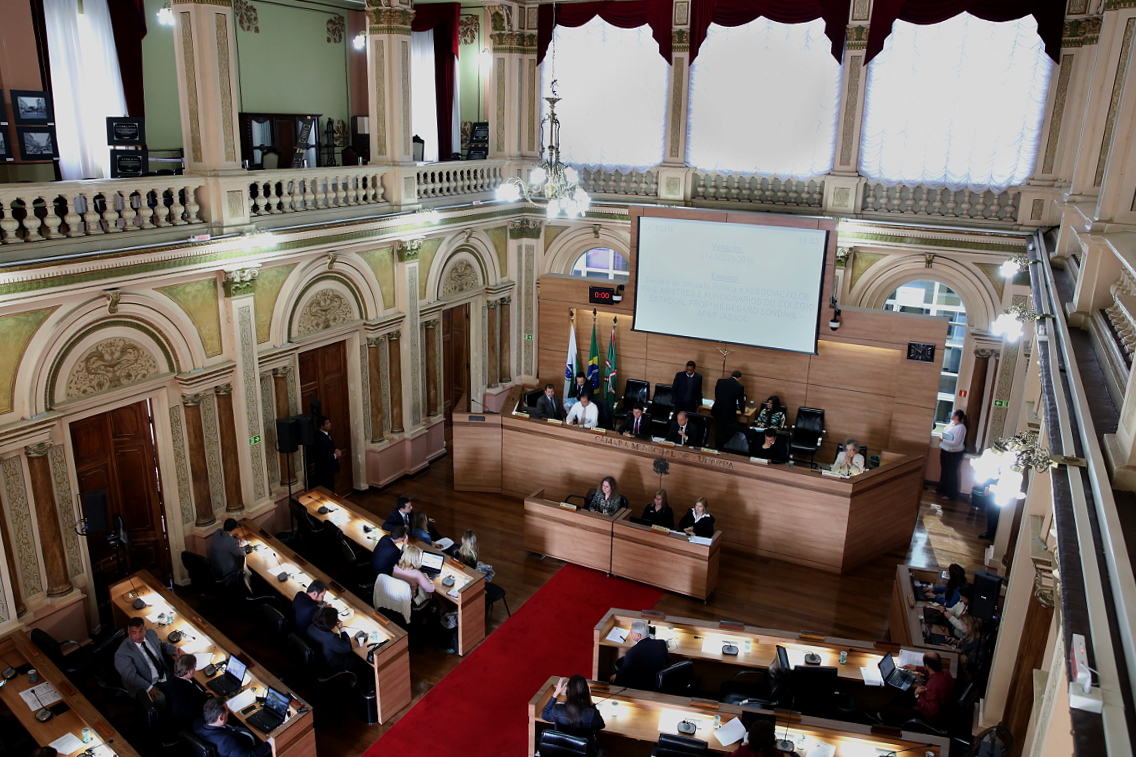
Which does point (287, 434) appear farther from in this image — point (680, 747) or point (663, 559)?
point (680, 747)

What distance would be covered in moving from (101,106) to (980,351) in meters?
12.2

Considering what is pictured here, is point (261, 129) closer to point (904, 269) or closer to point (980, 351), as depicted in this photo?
point (904, 269)

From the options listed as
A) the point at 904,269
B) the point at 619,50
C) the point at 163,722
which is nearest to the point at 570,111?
the point at 619,50

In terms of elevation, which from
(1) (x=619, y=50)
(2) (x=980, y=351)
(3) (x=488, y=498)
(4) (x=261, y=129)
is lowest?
(3) (x=488, y=498)

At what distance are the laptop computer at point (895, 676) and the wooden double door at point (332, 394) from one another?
703cm

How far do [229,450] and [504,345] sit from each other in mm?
5842

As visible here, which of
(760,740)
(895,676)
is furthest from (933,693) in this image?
(760,740)

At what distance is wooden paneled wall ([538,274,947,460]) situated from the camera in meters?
10.6

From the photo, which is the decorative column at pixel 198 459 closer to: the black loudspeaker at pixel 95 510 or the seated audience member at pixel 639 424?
the black loudspeaker at pixel 95 510

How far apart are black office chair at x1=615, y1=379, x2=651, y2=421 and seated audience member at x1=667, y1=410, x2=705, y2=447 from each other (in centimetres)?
141

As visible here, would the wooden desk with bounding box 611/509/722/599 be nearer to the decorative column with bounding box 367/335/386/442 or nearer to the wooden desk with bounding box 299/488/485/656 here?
the wooden desk with bounding box 299/488/485/656

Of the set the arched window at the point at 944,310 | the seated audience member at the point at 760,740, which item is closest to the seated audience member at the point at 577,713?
the seated audience member at the point at 760,740

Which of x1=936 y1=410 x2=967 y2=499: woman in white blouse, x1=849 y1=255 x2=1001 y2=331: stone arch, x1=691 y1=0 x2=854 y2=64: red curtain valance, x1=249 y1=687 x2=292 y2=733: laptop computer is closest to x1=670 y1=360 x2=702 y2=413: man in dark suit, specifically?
x1=849 y1=255 x2=1001 y2=331: stone arch

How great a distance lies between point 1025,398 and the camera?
849 cm
